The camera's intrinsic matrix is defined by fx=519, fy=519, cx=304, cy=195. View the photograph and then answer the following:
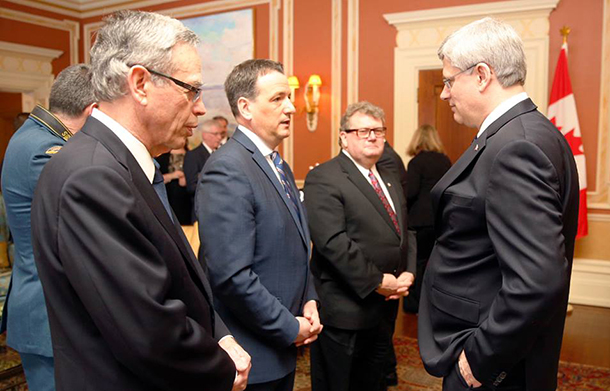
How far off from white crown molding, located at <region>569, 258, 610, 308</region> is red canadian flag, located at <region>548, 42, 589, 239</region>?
343 millimetres

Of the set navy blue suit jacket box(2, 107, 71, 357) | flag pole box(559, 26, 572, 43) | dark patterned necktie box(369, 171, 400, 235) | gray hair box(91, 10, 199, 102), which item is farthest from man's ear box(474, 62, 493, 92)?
flag pole box(559, 26, 572, 43)

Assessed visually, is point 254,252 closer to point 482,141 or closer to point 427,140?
point 482,141

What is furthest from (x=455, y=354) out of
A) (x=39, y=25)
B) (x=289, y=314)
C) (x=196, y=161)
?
(x=39, y=25)

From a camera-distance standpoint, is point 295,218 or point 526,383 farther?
point 295,218

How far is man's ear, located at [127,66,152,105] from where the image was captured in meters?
1.14

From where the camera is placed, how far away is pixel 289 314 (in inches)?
71.3

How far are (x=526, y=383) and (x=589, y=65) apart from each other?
4.64m

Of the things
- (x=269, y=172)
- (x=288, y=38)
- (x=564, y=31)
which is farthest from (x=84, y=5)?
(x=269, y=172)

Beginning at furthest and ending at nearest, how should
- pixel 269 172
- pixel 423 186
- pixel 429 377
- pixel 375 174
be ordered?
1. pixel 423 186
2. pixel 429 377
3. pixel 375 174
4. pixel 269 172

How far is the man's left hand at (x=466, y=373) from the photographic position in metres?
1.48

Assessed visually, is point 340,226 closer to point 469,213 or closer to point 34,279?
point 469,213

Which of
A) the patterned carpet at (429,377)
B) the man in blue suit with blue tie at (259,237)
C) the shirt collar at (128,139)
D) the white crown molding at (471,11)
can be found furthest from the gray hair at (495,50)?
the white crown molding at (471,11)

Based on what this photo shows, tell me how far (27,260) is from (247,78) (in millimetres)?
1030

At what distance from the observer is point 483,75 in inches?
61.2
